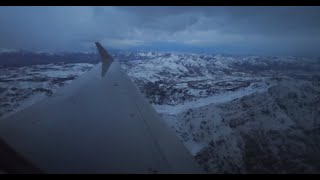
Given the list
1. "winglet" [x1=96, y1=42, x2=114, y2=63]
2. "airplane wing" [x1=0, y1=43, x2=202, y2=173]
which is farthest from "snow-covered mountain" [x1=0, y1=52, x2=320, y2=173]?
"airplane wing" [x1=0, y1=43, x2=202, y2=173]

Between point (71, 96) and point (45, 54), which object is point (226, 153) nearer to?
point (71, 96)

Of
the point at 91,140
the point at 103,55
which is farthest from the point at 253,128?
the point at 91,140

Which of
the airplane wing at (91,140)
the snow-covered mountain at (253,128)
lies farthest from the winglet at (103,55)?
the snow-covered mountain at (253,128)

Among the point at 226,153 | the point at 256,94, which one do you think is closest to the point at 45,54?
the point at 256,94

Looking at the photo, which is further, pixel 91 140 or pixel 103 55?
pixel 103 55

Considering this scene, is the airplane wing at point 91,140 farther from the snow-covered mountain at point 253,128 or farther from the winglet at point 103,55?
the snow-covered mountain at point 253,128

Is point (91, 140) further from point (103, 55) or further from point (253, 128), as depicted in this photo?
point (253, 128)

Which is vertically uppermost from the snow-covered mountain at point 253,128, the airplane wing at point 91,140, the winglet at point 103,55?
the winglet at point 103,55

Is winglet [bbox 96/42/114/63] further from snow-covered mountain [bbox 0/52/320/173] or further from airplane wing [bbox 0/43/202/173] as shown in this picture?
snow-covered mountain [bbox 0/52/320/173]
